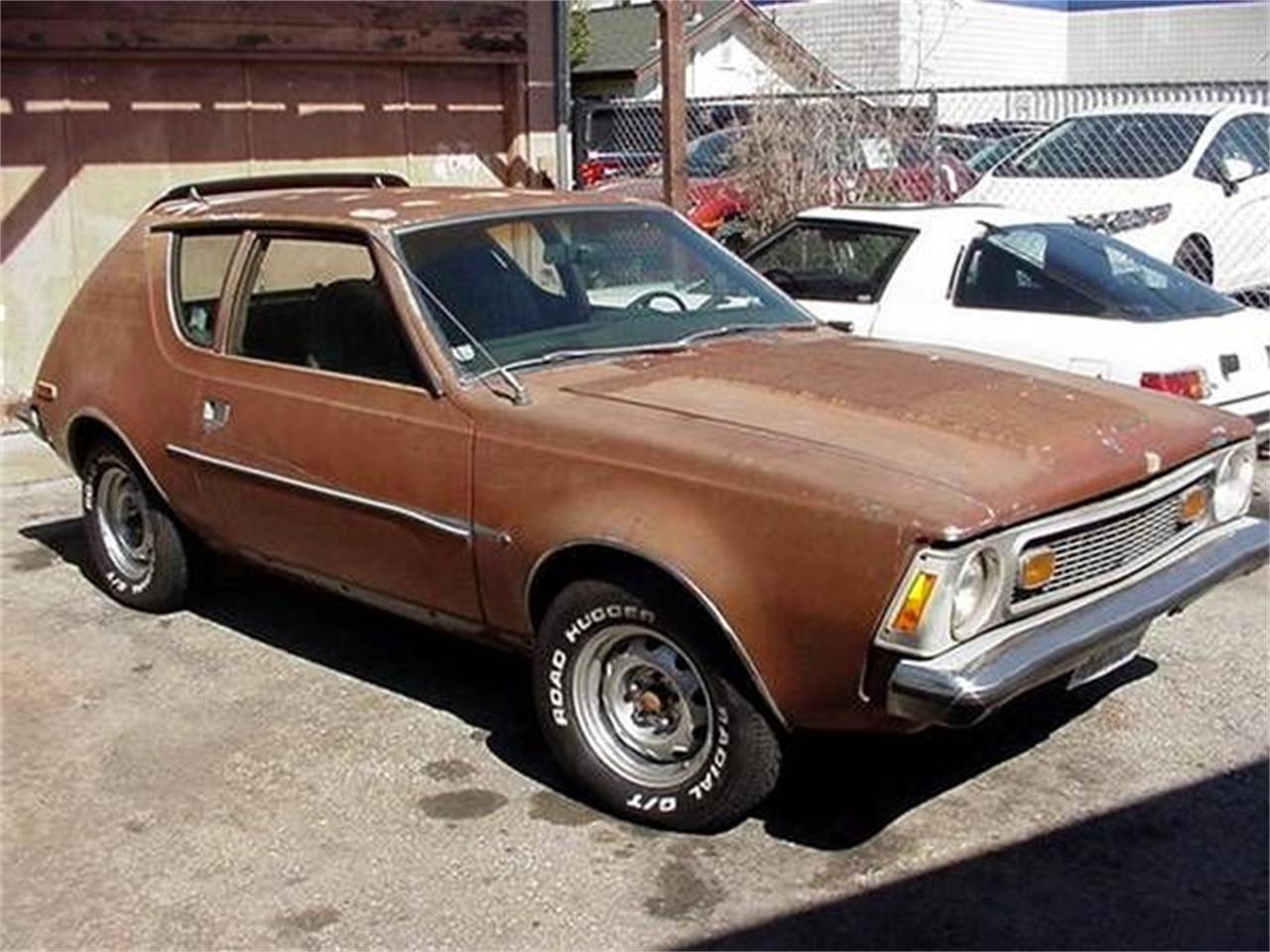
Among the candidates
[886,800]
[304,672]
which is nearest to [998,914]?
[886,800]

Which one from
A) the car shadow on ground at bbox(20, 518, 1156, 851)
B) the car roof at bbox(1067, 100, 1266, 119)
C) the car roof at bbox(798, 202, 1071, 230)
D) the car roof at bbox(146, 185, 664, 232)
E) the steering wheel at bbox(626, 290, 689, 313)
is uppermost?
the car roof at bbox(1067, 100, 1266, 119)

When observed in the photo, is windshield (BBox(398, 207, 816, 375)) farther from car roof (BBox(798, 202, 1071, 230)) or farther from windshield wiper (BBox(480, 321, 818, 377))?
car roof (BBox(798, 202, 1071, 230))

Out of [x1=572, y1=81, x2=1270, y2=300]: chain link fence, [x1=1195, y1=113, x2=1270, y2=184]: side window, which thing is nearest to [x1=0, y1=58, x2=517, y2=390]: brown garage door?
[x1=572, y1=81, x2=1270, y2=300]: chain link fence

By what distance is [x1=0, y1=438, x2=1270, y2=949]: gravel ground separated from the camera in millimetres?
3633

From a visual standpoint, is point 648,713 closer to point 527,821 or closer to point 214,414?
point 527,821

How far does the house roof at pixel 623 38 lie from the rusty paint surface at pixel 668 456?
28.8 meters

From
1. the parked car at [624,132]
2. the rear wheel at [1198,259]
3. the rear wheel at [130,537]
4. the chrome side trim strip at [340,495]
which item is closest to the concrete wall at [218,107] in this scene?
the parked car at [624,132]

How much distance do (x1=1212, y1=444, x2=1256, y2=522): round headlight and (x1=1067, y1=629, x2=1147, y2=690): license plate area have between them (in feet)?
1.81

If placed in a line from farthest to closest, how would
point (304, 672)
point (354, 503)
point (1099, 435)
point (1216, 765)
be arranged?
1. point (304, 672)
2. point (354, 503)
3. point (1216, 765)
4. point (1099, 435)

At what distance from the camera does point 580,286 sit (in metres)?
5.07

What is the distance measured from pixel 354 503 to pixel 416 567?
304 millimetres

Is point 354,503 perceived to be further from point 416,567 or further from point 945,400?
point 945,400

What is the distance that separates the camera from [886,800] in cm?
423

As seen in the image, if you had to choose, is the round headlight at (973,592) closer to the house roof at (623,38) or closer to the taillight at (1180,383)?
the taillight at (1180,383)
